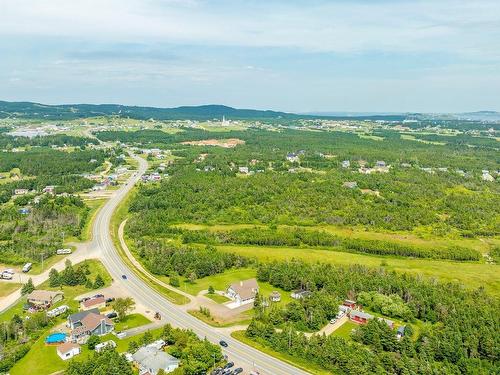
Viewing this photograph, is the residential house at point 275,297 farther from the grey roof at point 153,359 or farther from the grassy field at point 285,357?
the grey roof at point 153,359

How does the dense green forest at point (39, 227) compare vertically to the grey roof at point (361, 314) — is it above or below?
above

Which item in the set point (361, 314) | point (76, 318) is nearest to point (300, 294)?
point (361, 314)

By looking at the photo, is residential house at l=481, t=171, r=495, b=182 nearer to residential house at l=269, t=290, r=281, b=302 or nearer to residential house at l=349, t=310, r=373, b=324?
residential house at l=349, t=310, r=373, b=324

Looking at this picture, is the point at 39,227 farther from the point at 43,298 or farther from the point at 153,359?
the point at 153,359

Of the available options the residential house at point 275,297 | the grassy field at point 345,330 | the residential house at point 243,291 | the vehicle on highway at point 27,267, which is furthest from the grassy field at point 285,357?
the vehicle on highway at point 27,267

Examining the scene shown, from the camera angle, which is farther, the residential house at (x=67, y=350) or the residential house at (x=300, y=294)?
the residential house at (x=300, y=294)
